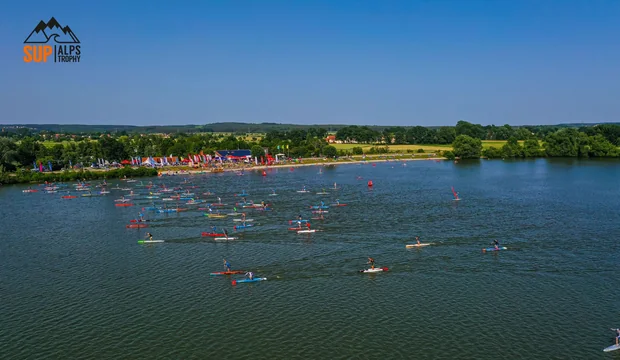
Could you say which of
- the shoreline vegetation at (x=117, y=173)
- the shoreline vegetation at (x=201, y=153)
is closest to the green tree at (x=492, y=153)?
the shoreline vegetation at (x=201, y=153)

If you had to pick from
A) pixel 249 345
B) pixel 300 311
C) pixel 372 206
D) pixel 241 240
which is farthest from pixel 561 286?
pixel 372 206

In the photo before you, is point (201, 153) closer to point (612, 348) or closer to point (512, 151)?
point (512, 151)

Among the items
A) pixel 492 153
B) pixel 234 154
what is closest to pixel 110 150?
pixel 234 154

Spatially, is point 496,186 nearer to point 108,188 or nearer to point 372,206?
point 372,206

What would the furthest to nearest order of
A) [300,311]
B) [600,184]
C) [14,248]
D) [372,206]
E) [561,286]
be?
[600,184] < [372,206] < [14,248] < [561,286] < [300,311]

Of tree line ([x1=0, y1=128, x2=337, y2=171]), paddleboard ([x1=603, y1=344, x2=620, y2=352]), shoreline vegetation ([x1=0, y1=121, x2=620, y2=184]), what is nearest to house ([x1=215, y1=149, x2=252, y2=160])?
shoreline vegetation ([x1=0, y1=121, x2=620, y2=184])

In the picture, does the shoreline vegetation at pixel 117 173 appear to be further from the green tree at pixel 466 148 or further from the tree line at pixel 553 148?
the tree line at pixel 553 148
